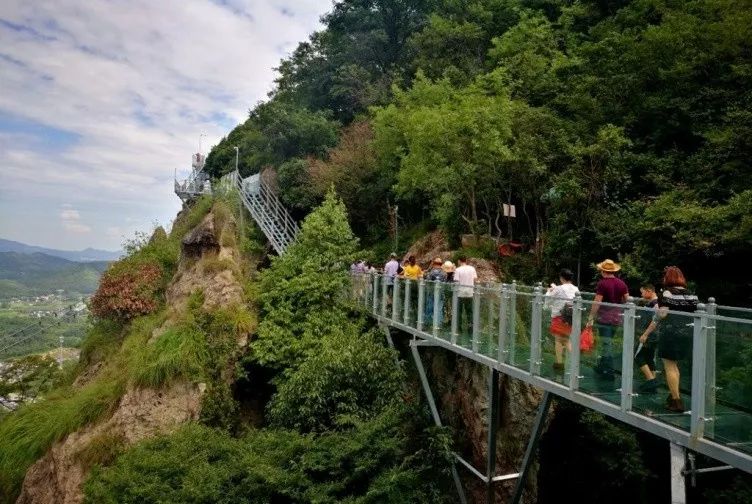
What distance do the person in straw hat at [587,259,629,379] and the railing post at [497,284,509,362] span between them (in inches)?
74.8

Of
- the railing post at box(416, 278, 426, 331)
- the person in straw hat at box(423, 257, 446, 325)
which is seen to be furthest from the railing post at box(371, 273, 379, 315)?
the railing post at box(416, 278, 426, 331)

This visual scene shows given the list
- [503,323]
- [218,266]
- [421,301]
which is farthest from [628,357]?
[218,266]

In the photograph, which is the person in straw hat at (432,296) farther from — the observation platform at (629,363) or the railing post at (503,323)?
the railing post at (503,323)

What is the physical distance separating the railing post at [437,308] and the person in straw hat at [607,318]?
176 inches

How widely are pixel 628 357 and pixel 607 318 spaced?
0.56 metres

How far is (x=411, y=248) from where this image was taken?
20.7 m

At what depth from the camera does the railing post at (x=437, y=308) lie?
36.6 feet

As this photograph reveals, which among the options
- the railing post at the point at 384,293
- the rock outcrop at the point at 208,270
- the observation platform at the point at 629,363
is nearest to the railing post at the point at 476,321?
the observation platform at the point at 629,363

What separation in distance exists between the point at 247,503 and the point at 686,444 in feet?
24.1

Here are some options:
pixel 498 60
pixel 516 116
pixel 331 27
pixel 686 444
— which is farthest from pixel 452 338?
pixel 331 27

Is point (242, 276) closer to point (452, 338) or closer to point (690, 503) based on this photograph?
point (452, 338)

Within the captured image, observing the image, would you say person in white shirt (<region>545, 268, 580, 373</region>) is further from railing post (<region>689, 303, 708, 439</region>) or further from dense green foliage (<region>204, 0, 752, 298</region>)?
dense green foliage (<region>204, 0, 752, 298</region>)

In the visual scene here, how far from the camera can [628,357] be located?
5965 millimetres

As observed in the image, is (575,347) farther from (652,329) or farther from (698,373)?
(698,373)
